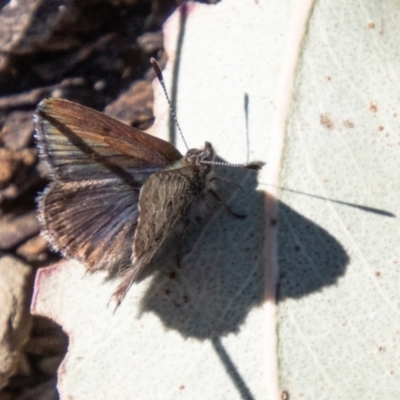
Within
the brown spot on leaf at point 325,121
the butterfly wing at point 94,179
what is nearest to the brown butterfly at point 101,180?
the butterfly wing at point 94,179

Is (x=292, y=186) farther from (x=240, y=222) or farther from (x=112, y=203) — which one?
(x=112, y=203)

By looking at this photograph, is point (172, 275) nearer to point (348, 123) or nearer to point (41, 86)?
point (348, 123)

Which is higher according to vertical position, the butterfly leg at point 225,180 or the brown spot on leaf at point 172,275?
the butterfly leg at point 225,180

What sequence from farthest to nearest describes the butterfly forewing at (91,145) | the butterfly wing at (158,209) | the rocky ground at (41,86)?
the rocky ground at (41,86) < the butterfly forewing at (91,145) < the butterfly wing at (158,209)

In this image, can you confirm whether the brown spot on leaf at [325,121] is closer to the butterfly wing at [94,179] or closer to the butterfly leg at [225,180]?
the butterfly leg at [225,180]

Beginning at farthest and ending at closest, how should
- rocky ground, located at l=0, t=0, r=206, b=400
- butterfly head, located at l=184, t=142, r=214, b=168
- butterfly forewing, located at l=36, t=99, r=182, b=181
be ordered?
rocky ground, located at l=0, t=0, r=206, b=400, butterfly head, located at l=184, t=142, r=214, b=168, butterfly forewing, located at l=36, t=99, r=182, b=181

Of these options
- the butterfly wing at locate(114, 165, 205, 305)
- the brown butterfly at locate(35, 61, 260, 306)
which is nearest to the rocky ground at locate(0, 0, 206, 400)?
the brown butterfly at locate(35, 61, 260, 306)

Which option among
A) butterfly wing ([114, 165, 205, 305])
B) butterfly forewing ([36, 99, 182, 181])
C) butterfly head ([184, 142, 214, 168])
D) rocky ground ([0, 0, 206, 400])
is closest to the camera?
butterfly wing ([114, 165, 205, 305])

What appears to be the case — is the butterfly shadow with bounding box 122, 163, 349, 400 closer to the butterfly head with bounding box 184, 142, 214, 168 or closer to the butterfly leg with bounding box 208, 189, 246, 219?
the butterfly leg with bounding box 208, 189, 246, 219

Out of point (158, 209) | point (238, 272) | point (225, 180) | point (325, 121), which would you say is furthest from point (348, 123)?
point (158, 209)
